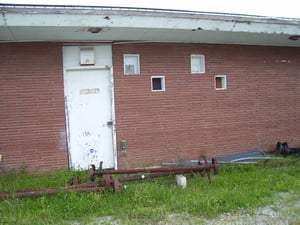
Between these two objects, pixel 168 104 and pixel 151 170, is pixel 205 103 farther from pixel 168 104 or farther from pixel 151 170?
pixel 151 170

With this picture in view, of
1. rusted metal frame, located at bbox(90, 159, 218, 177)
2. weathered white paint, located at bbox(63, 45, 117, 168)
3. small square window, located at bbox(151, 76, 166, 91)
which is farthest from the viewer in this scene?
small square window, located at bbox(151, 76, 166, 91)

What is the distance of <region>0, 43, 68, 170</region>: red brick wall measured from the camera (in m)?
6.05

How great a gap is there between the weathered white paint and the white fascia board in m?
1.10

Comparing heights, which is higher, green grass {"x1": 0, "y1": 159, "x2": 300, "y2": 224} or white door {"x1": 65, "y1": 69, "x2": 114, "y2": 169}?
white door {"x1": 65, "y1": 69, "x2": 114, "y2": 169}

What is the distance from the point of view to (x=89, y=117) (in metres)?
6.49

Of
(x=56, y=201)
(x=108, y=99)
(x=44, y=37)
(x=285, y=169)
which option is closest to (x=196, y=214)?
(x=56, y=201)

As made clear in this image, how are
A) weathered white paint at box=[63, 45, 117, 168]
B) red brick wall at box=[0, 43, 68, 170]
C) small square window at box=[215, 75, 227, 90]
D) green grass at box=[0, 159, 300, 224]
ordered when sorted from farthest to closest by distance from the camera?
small square window at box=[215, 75, 227, 90]
weathered white paint at box=[63, 45, 117, 168]
red brick wall at box=[0, 43, 68, 170]
green grass at box=[0, 159, 300, 224]

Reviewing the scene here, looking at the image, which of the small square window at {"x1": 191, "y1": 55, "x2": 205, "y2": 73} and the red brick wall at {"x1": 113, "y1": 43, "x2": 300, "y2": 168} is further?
the small square window at {"x1": 191, "y1": 55, "x2": 205, "y2": 73}

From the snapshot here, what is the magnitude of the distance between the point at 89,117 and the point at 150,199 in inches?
106

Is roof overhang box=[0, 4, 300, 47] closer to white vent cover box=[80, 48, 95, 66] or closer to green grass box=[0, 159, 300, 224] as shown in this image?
white vent cover box=[80, 48, 95, 66]

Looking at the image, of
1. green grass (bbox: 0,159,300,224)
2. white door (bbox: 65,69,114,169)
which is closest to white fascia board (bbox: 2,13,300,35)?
white door (bbox: 65,69,114,169)

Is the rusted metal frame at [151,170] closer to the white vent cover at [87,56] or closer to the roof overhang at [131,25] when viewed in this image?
the white vent cover at [87,56]

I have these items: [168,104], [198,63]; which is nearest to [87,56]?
[168,104]

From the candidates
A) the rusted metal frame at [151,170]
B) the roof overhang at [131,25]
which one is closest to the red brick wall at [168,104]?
the roof overhang at [131,25]
